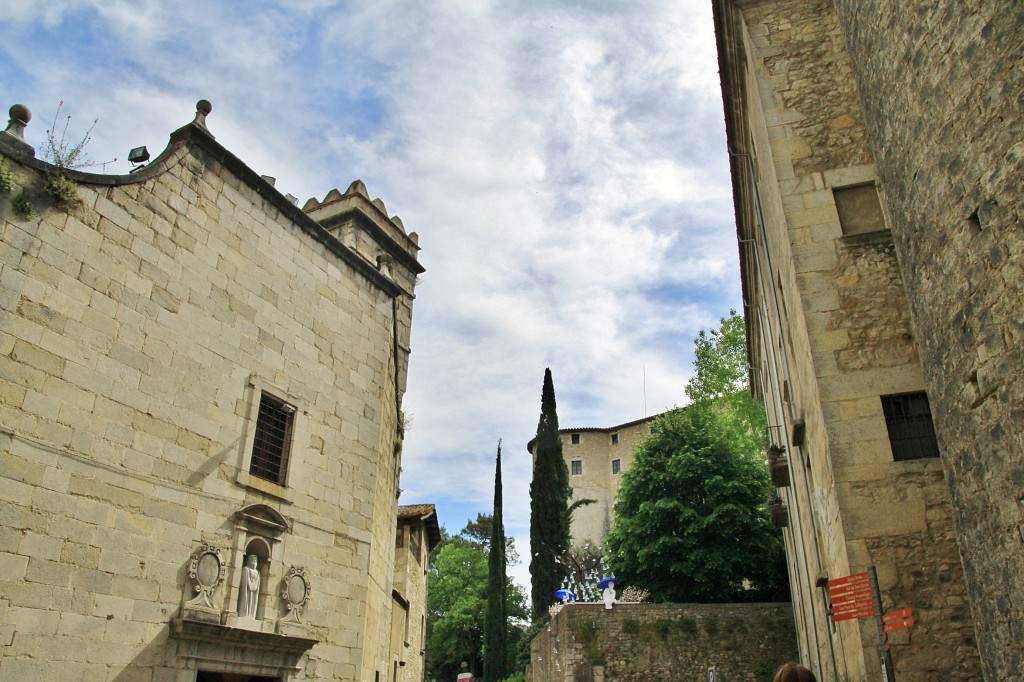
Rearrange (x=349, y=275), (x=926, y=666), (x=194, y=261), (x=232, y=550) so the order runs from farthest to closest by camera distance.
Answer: (x=349, y=275) < (x=194, y=261) < (x=232, y=550) < (x=926, y=666)

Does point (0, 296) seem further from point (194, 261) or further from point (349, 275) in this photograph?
point (349, 275)

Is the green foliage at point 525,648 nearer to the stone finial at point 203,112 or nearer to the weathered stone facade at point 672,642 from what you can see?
the weathered stone facade at point 672,642

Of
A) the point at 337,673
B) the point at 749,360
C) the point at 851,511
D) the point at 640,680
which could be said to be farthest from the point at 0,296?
the point at 749,360

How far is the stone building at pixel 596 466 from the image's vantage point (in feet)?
155

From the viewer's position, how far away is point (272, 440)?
384 inches

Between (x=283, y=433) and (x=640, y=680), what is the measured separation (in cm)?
1376

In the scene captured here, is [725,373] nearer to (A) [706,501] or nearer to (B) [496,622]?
(A) [706,501]

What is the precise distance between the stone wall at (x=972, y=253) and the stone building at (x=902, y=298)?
0.02 m

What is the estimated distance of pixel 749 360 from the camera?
71.1ft

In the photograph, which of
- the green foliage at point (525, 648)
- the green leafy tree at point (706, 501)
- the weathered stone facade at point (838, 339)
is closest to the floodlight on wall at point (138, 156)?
the weathered stone facade at point (838, 339)

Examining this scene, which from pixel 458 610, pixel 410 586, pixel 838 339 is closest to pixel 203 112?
pixel 838 339

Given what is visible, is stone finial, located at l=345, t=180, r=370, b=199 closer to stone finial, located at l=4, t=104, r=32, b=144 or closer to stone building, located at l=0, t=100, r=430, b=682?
stone building, located at l=0, t=100, r=430, b=682

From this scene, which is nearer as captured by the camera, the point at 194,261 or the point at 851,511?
the point at 851,511

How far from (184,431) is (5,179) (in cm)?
332
